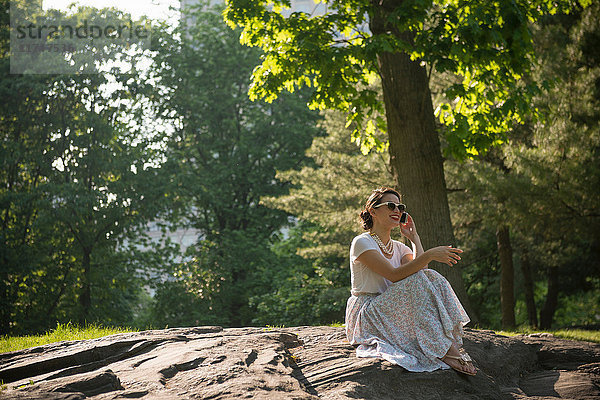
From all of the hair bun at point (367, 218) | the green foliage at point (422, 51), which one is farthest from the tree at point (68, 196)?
the hair bun at point (367, 218)

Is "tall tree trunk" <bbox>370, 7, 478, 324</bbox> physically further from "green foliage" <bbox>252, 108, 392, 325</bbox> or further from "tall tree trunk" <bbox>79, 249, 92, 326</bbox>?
"tall tree trunk" <bbox>79, 249, 92, 326</bbox>

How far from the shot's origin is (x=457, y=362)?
4809 millimetres

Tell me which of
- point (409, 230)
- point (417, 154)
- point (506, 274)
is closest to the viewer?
point (409, 230)

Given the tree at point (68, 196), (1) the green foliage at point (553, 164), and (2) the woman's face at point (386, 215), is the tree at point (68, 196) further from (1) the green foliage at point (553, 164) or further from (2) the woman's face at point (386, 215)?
(2) the woman's face at point (386, 215)

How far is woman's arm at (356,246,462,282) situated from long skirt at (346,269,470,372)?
74 millimetres

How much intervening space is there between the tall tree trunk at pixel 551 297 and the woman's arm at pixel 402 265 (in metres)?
13.1

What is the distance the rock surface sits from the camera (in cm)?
405

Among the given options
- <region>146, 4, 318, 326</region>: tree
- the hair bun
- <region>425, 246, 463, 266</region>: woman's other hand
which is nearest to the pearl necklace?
the hair bun

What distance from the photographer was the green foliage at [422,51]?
7.64 meters

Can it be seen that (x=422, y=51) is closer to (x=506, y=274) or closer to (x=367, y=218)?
(x=367, y=218)

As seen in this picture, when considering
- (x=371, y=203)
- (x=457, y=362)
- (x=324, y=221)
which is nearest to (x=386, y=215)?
(x=371, y=203)

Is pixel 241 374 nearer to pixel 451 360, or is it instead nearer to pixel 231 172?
pixel 451 360

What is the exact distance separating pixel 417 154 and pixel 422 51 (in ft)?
4.41

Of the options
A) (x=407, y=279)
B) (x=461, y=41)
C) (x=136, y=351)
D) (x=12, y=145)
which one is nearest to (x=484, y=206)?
(x=461, y=41)
